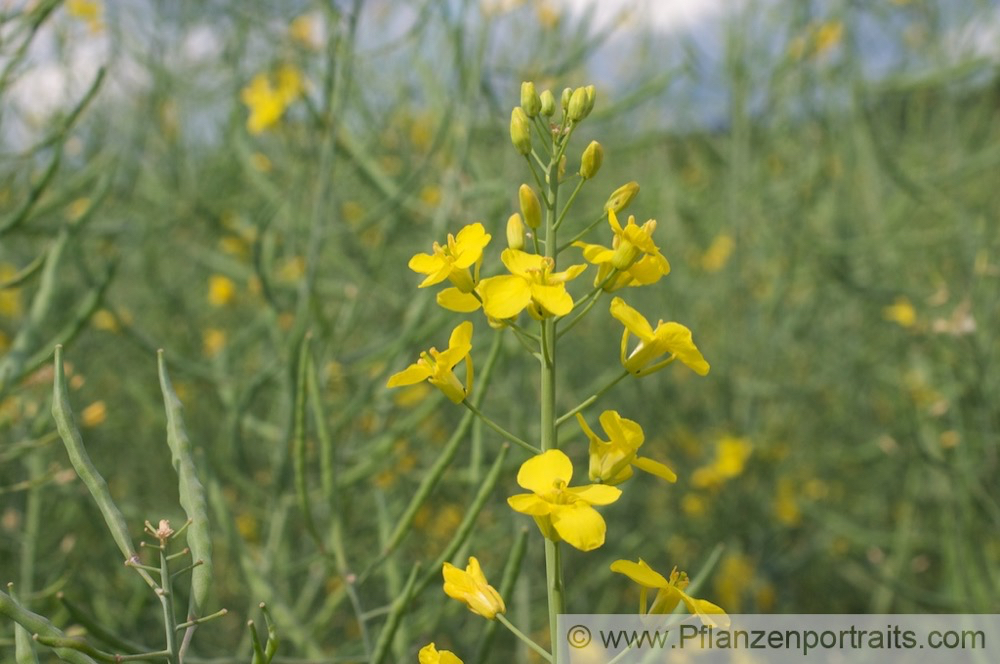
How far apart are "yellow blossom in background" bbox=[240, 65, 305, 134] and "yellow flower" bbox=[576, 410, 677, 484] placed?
1.38m

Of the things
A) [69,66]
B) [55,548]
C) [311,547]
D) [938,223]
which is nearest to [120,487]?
[55,548]

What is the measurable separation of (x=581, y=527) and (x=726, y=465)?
209 cm

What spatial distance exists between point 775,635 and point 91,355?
207 cm

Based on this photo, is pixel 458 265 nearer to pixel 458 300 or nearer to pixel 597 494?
pixel 458 300

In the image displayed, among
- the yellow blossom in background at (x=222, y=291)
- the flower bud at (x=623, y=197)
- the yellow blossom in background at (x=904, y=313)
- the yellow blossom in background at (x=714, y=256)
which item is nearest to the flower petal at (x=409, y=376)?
the flower bud at (x=623, y=197)

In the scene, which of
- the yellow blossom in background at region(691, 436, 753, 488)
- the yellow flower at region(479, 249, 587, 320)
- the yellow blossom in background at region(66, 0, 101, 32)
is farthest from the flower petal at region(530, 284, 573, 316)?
the yellow blossom in background at region(66, 0, 101, 32)

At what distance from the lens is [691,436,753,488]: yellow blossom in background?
A: 2.60 meters

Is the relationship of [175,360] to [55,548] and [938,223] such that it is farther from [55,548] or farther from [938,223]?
[938,223]

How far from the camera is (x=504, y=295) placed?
0.68 m

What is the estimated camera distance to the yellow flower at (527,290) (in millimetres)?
674

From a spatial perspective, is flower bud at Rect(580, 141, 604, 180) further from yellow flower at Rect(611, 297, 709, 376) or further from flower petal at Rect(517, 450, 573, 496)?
flower petal at Rect(517, 450, 573, 496)

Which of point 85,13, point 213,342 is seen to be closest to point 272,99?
point 85,13

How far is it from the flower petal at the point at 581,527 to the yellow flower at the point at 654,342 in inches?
5.9

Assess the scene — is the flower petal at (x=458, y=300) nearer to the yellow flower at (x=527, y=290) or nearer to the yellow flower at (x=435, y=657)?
the yellow flower at (x=527, y=290)
